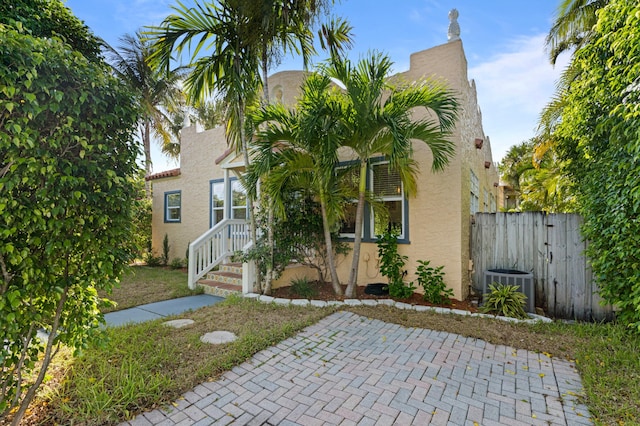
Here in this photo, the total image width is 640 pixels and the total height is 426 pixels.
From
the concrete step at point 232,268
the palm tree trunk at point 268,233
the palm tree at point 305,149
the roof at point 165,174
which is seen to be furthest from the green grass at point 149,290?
the roof at point 165,174

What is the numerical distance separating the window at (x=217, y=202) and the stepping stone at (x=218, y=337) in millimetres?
6381

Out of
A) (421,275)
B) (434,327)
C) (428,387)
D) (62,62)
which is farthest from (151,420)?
(421,275)

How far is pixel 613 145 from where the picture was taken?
392 cm

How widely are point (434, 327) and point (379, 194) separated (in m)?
3.24

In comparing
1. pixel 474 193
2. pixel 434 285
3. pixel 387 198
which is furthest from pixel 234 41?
pixel 474 193

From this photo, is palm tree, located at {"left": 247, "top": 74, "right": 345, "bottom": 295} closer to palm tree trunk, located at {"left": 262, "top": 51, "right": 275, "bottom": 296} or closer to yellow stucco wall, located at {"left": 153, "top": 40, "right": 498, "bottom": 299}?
palm tree trunk, located at {"left": 262, "top": 51, "right": 275, "bottom": 296}

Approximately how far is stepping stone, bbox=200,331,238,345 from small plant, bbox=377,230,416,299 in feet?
11.0

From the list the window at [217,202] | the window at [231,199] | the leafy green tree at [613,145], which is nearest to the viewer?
the leafy green tree at [613,145]

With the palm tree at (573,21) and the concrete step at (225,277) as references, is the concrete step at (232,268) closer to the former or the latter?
the concrete step at (225,277)

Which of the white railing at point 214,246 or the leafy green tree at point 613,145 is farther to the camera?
the white railing at point 214,246

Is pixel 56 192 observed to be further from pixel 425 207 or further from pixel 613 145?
pixel 613 145

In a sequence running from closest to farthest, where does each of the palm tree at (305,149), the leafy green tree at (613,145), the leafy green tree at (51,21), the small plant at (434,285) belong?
1. the leafy green tree at (613,145)
2. the leafy green tree at (51,21)
3. the palm tree at (305,149)
4. the small plant at (434,285)

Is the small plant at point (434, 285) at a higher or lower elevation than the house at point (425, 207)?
lower

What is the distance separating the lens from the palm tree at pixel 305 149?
190 inches
